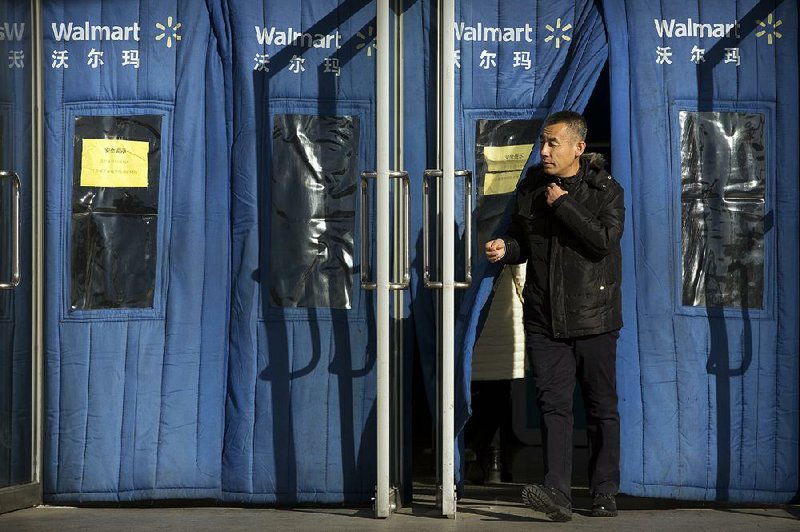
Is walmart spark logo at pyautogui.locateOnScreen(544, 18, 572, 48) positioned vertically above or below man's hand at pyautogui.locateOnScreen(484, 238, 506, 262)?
above

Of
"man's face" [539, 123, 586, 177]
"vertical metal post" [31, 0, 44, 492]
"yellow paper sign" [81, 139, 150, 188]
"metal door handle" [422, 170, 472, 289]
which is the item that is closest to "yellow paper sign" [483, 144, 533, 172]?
"metal door handle" [422, 170, 472, 289]

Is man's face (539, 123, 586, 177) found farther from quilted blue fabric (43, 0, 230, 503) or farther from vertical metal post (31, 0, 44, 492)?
vertical metal post (31, 0, 44, 492)

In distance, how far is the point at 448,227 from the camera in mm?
6297

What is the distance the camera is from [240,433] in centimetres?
686

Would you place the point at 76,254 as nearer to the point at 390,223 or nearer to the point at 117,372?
the point at 117,372

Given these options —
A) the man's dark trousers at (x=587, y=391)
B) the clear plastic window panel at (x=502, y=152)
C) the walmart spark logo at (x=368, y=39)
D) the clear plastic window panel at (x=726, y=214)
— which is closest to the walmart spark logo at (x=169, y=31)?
the walmart spark logo at (x=368, y=39)

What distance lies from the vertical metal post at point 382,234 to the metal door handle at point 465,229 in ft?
0.83

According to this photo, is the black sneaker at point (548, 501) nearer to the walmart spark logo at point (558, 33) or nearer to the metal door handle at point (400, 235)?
the metal door handle at point (400, 235)

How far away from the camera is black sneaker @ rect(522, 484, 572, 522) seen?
615 centimetres

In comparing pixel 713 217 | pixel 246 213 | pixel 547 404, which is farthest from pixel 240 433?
pixel 713 217

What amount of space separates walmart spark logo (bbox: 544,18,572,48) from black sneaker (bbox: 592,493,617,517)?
2.22 meters

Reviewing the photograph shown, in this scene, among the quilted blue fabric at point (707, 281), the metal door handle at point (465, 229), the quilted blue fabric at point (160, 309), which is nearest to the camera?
the metal door handle at point (465, 229)

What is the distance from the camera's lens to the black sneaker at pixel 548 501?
615cm

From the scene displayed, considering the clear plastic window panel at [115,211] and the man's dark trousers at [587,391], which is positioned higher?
the clear plastic window panel at [115,211]
